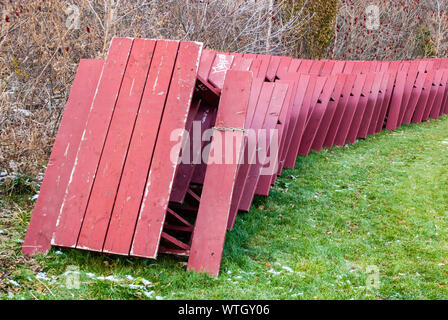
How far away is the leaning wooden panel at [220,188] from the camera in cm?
408

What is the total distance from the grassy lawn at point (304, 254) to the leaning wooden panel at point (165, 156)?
0.29 meters

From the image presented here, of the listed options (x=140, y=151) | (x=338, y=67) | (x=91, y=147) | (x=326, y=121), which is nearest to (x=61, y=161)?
(x=91, y=147)

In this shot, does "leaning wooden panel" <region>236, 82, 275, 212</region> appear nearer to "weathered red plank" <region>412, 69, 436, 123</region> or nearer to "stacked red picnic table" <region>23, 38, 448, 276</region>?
"stacked red picnic table" <region>23, 38, 448, 276</region>

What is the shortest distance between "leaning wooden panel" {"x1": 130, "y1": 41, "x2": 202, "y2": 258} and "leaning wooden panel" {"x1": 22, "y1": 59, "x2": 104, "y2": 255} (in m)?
0.87

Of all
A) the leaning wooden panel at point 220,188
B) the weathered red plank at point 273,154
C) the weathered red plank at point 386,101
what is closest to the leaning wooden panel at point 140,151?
the leaning wooden panel at point 220,188

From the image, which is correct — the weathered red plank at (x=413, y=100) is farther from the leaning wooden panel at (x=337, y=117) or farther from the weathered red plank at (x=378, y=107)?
the leaning wooden panel at (x=337, y=117)

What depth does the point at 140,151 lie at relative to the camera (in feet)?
13.6

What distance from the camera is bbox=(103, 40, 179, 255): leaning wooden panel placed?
395 centimetres

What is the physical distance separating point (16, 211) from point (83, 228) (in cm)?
140

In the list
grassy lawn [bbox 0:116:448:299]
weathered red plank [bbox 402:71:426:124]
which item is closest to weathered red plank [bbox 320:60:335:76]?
weathered red plank [bbox 402:71:426:124]

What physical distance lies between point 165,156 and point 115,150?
444 mm
